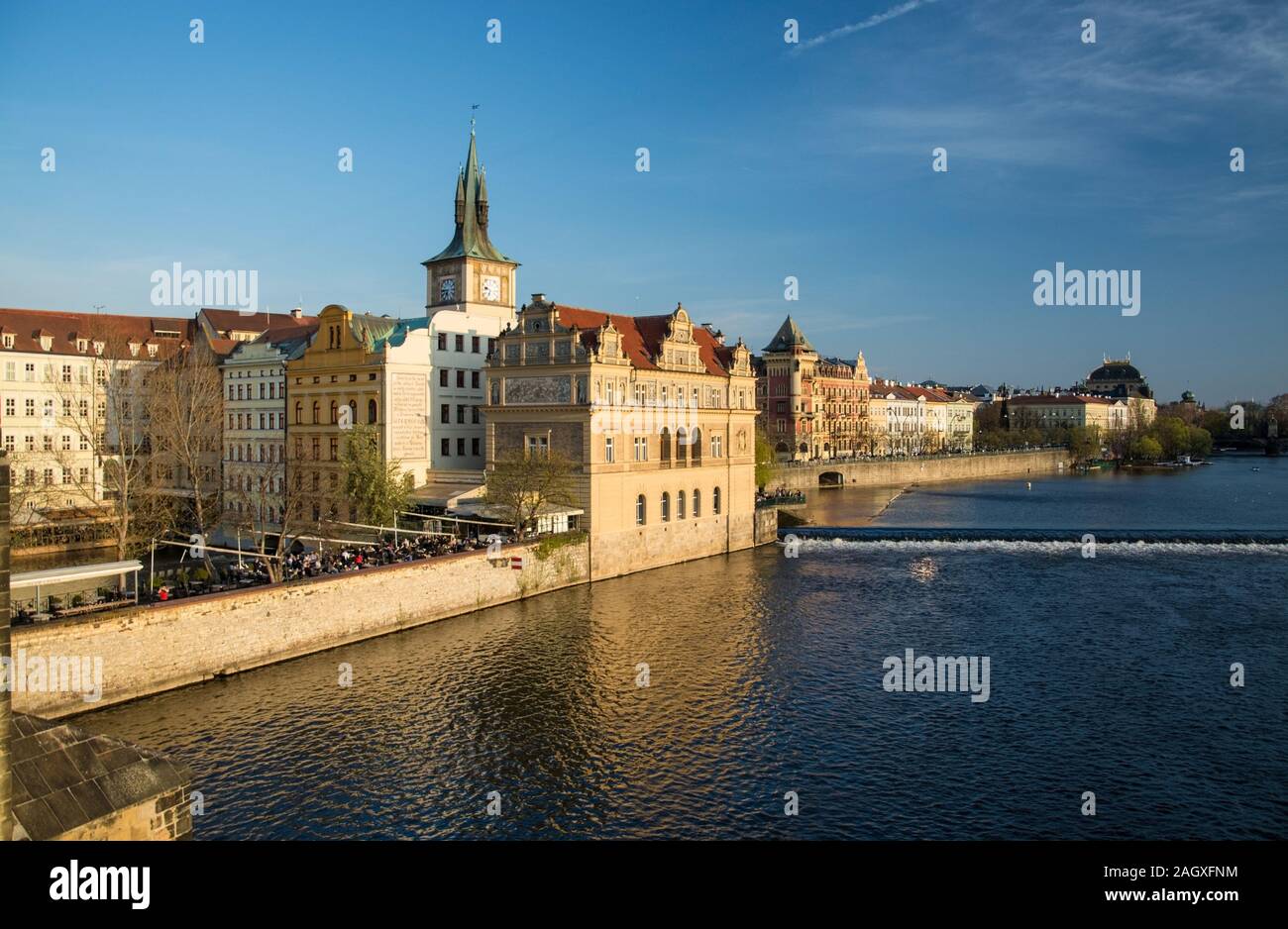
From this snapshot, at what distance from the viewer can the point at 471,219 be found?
58.9m

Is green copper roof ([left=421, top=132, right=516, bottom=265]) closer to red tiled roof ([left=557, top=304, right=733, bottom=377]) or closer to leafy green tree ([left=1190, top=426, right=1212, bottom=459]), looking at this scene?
red tiled roof ([left=557, top=304, right=733, bottom=377])

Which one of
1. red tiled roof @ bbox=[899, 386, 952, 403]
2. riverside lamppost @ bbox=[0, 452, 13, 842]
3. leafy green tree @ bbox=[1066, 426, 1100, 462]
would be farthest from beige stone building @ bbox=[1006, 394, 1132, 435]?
riverside lamppost @ bbox=[0, 452, 13, 842]

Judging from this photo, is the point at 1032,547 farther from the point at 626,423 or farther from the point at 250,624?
the point at 250,624

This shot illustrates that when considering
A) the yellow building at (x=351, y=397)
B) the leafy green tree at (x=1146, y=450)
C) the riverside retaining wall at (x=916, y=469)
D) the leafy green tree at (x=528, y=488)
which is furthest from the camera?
the leafy green tree at (x=1146, y=450)

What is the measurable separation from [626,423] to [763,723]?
24.8 meters

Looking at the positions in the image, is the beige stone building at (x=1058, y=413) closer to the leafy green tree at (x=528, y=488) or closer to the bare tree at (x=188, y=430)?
the bare tree at (x=188, y=430)

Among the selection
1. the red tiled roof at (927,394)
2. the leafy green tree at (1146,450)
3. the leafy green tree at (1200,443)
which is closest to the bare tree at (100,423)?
the red tiled roof at (927,394)

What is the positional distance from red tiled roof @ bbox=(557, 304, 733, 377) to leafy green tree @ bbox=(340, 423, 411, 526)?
11.0 m

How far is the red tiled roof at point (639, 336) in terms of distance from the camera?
49.2m

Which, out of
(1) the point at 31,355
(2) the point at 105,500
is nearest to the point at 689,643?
(2) the point at 105,500

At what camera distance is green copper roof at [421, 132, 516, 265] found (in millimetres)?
58594

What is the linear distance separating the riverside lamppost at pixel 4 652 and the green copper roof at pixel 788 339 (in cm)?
12168
